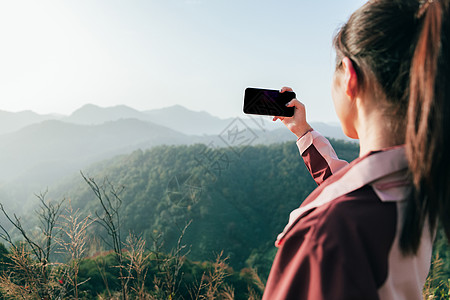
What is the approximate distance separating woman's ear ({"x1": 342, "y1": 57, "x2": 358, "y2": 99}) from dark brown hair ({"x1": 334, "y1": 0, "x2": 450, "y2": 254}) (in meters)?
0.02

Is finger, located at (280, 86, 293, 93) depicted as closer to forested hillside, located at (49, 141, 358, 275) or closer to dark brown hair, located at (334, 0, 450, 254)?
dark brown hair, located at (334, 0, 450, 254)

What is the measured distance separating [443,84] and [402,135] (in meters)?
0.16

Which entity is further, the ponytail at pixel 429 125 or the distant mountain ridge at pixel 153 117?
the distant mountain ridge at pixel 153 117

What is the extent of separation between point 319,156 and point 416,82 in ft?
2.38

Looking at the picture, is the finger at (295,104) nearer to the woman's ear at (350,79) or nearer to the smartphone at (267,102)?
the smartphone at (267,102)

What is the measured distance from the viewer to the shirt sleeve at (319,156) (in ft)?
4.37

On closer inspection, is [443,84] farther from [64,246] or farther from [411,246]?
[64,246]

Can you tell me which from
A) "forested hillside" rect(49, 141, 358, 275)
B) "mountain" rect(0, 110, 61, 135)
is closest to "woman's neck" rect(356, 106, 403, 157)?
"forested hillside" rect(49, 141, 358, 275)

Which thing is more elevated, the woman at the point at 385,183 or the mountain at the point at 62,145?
the woman at the point at 385,183

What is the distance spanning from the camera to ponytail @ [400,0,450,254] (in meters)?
0.63

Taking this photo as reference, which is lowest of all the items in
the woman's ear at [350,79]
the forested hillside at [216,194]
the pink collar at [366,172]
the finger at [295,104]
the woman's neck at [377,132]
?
the forested hillside at [216,194]

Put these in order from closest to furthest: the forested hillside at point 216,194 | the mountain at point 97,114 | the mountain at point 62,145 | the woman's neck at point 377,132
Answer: the woman's neck at point 377,132 → the forested hillside at point 216,194 → the mountain at point 62,145 → the mountain at point 97,114

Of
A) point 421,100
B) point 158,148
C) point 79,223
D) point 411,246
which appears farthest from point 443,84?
point 158,148

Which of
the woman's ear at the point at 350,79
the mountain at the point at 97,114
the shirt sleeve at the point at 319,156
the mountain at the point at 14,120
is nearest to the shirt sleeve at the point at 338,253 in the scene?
the woman's ear at the point at 350,79
